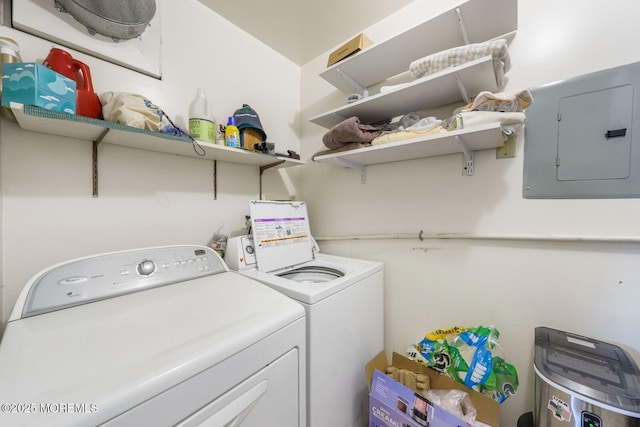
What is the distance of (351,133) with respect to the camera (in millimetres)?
1394

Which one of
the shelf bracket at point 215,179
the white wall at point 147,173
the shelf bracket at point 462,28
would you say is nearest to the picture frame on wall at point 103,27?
the white wall at point 147,173

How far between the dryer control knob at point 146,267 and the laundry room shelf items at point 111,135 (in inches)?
18.6

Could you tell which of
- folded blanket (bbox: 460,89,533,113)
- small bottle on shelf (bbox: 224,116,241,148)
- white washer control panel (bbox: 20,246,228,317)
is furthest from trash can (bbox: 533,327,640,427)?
small bottle on shelf (bbox: 224,116,241,148)

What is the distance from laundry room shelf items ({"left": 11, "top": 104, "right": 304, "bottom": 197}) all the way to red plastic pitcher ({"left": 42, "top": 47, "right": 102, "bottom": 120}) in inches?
3.8

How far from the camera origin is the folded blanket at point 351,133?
1.38m

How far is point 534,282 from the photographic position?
3.76 feet

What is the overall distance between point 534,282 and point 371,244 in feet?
3.02

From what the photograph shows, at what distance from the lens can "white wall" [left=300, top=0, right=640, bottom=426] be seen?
0.99 meters

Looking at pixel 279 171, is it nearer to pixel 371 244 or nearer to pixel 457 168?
pixel 371 244

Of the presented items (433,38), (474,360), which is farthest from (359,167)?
(474,360)

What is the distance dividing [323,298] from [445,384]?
79cm

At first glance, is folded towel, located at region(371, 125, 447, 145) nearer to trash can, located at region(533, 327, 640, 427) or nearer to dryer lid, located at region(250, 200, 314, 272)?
dryer lid, located at region(250, 200, 314, 272)

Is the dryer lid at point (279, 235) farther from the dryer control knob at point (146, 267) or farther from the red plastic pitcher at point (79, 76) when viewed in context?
the red plastic pitcher at point (79, 76)

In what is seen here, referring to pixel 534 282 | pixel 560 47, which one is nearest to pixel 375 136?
pixel 560 47
